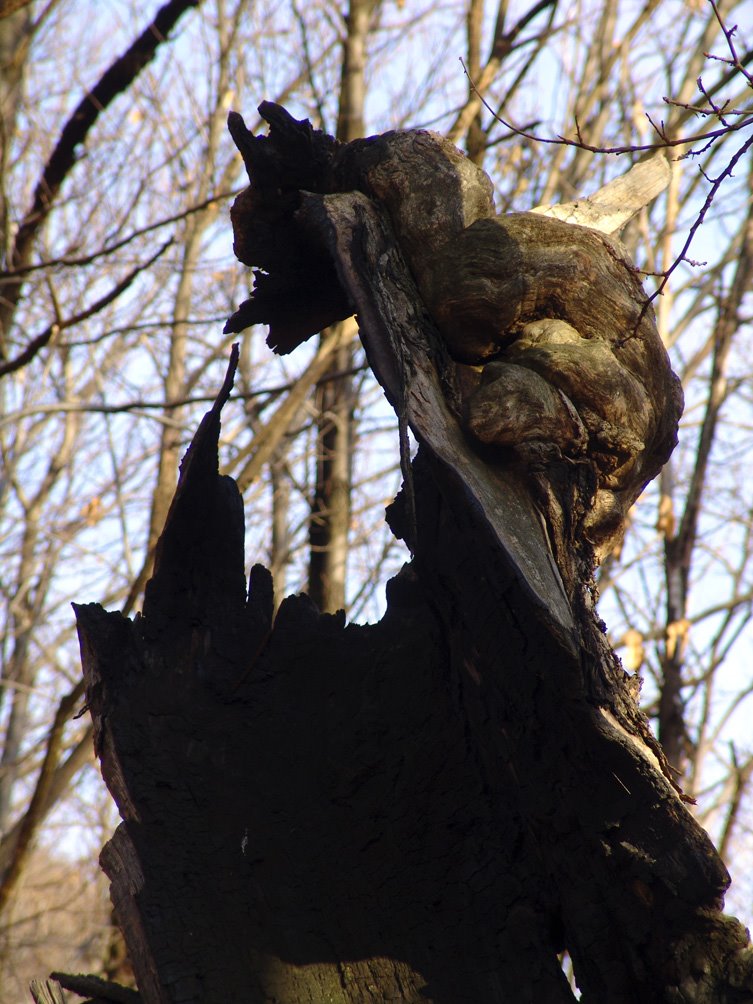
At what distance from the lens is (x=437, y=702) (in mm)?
1992

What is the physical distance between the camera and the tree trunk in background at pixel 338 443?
20.6ft

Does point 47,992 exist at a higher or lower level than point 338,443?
lower

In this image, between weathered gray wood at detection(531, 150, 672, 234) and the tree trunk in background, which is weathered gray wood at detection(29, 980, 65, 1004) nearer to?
weathered gray wood at detection(531, 150, 672, 234)

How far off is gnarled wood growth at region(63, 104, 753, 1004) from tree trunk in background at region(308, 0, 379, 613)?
3570mm

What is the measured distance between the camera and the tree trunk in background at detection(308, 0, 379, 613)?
6.27 metres

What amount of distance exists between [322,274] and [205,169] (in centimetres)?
581

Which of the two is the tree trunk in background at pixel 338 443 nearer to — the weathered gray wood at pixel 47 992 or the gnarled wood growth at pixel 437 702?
the gnarled wood growth at pixel 437 702

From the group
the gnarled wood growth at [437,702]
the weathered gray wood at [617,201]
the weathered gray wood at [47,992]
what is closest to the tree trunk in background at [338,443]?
the weathered gray wood at [617,201]

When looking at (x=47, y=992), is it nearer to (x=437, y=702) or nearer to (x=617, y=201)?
(x=437, y=702)

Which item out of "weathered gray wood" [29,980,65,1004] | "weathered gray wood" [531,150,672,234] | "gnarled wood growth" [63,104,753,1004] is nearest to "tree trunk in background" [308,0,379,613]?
"weathered gray wood" [531,150,672,234]

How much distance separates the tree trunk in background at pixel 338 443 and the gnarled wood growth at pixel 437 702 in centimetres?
357

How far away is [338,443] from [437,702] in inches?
203

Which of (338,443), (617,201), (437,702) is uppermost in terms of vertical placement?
(338,443)

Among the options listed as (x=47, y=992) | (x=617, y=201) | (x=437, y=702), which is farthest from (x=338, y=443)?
(x=47, y=992)
